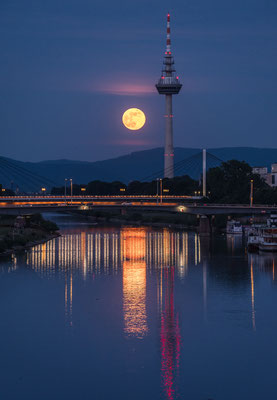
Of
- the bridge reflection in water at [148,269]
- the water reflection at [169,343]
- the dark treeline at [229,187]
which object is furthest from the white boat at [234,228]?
the water reflection at [169,343]

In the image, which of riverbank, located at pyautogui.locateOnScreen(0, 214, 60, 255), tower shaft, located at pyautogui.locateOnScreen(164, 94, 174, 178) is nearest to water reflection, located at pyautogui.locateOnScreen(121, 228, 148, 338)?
riverbank, located at pyautogui.locateOnScreen(0, 214, 60, 255)

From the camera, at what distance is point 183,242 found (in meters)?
73.8

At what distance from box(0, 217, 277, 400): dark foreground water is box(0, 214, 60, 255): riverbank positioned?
6617 millimetres

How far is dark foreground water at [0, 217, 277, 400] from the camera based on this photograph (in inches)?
941

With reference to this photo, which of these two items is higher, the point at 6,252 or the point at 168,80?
the point at 168,80

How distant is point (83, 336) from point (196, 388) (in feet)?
25.7

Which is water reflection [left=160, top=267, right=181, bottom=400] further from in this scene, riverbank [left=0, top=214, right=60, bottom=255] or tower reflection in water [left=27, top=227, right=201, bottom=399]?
riverbank [left=0, top=214, right=60, bottom=255]

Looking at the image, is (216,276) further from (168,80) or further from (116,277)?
(168,80)

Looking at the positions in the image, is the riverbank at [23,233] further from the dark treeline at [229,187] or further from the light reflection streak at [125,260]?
the dark treeline at [229,187]

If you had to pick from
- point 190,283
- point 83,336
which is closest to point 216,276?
point 190,283

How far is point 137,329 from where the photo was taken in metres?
31.0

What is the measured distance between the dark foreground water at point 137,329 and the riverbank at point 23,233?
21.7 feet

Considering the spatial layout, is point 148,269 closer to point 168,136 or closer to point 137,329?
point 137,329

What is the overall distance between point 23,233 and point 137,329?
148 ft
